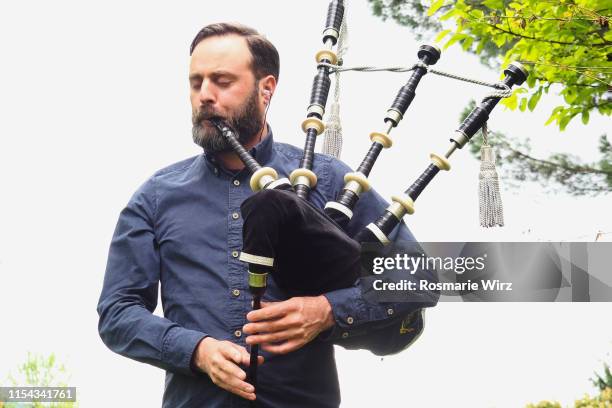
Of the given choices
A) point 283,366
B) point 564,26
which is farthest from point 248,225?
point 564,26

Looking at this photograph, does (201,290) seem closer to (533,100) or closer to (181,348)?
(181,348)

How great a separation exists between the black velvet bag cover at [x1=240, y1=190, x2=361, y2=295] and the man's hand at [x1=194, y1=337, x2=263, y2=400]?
0.20 meters

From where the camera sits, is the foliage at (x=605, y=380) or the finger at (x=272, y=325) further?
the foliage at (x=605, y=380)

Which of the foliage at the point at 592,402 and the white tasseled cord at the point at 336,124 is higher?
the white tasseled cord at the point at 336,124

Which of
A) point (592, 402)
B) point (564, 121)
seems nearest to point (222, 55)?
point (564, 121)

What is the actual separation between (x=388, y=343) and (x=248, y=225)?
1.61 feet

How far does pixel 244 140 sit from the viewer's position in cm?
190

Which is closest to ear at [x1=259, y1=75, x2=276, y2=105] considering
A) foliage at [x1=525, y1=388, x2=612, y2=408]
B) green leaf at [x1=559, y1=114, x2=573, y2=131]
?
green leaf at [x1=559, y1=114, x2=573, y2=131]

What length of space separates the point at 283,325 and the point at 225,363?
0.48 feet

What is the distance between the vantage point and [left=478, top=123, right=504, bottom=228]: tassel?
7.27ft

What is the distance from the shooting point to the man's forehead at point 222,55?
1818mm

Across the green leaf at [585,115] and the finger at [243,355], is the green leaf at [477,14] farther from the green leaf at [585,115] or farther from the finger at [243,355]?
the finger at [243,355]

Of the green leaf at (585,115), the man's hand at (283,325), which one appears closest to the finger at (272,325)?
the man's hand at (283,325)

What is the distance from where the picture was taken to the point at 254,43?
6.17ft
